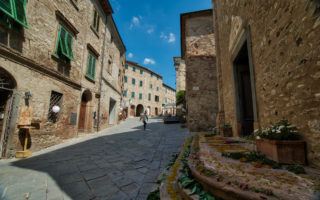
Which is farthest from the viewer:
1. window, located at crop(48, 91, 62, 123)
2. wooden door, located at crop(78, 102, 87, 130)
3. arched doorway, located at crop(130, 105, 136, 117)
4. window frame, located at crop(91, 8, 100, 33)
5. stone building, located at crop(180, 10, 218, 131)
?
arched doorway, located at crop(130, 105, 136, 117)

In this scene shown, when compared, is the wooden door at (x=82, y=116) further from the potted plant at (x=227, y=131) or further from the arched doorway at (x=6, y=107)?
the potted plant at (x=227, y=131)

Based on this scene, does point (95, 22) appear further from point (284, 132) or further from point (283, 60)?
point (284, 132)

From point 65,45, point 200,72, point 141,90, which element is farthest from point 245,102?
point 141,90

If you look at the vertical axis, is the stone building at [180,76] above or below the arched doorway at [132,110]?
above

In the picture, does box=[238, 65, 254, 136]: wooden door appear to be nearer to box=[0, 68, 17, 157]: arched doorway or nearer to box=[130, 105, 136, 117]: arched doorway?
box=[0, 68, 17, 157]: arched doorway

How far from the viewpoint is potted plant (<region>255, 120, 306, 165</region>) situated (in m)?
2.03

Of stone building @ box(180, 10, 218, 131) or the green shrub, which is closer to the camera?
the green shrub

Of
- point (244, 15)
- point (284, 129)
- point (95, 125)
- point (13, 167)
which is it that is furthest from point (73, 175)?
point (95, 125)

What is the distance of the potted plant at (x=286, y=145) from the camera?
80.0 inches

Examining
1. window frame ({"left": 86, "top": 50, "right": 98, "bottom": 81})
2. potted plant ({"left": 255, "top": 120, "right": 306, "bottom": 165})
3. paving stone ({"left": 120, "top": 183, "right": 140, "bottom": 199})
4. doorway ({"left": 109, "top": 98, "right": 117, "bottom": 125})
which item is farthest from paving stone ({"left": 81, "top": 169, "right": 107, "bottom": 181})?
doorway ({"left": 109, "top": 98, "right": 117, "bottom": 125})

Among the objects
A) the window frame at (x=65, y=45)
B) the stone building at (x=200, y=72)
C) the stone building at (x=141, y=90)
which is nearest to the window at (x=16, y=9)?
the window frame at (x=65, y=45)

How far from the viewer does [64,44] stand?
683cm

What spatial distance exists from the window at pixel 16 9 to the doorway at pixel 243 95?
6.76 meters

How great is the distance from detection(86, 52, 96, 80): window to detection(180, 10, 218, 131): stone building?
610 cm
